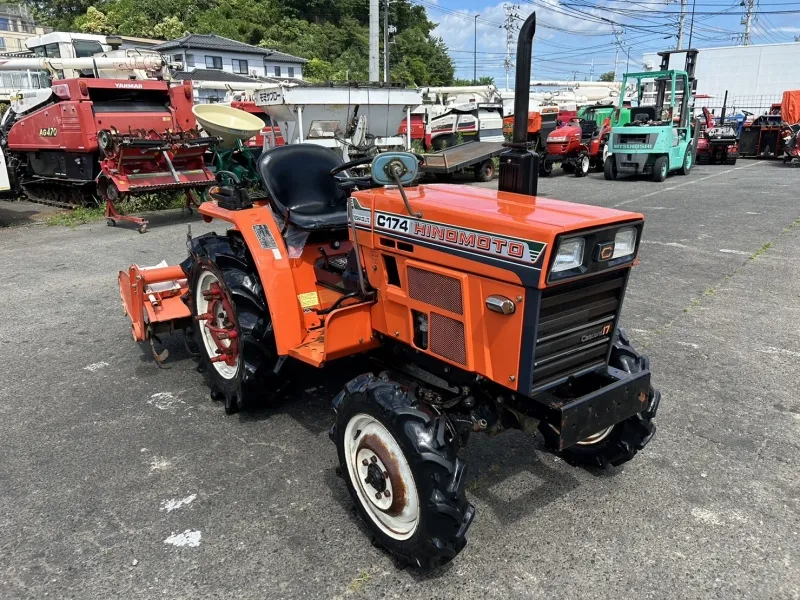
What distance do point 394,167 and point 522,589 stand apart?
167cm

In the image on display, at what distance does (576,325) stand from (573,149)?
14.8m

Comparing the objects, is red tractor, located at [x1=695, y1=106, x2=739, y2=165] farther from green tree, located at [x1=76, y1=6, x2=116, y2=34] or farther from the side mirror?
green tree, located at [x1=76, y1=6, x2=116, y2=34]

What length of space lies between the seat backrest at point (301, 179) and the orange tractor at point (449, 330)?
10.5 inches

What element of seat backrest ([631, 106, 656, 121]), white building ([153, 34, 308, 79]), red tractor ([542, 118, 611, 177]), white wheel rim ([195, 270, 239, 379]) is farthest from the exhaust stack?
white building ([153, 34, 308, 79])

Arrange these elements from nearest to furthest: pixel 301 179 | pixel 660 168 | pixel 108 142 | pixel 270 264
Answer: pixel 270 264 < pixel 301 179 < pixel 108 142 < pixel 660 168

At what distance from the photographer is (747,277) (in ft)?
20.5

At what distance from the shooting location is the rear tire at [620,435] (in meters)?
2.65

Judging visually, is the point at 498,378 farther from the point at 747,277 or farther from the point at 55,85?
the point at 55,85

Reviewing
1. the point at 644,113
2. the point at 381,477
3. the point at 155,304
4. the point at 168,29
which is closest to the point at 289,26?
the point at 168,29

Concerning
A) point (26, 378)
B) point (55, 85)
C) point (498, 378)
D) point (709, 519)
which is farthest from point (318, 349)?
point (55, 85)

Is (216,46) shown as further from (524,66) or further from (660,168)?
(524,66)

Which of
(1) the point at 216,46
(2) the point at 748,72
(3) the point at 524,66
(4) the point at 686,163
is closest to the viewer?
(3) the point at 524,66

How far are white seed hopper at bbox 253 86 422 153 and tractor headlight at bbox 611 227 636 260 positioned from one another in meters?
9.81

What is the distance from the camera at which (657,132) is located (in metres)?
13.9
